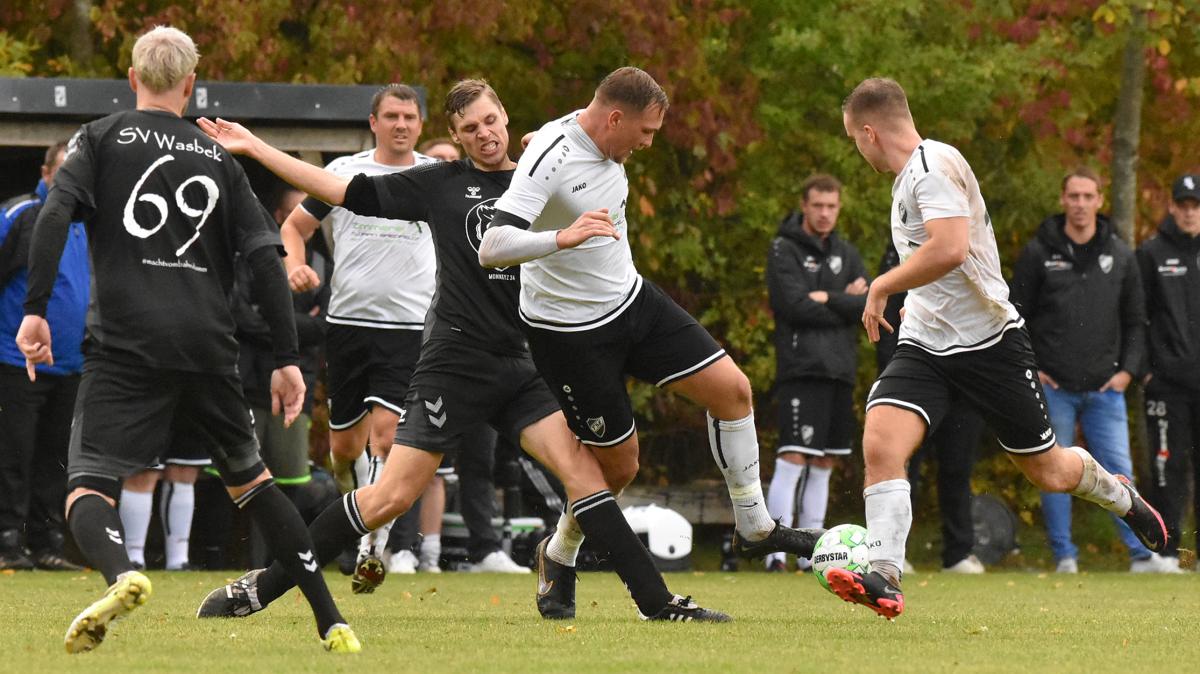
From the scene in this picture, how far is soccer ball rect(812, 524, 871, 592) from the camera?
8258mm

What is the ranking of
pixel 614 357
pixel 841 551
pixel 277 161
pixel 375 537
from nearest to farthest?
1. pixel 277 161
2. pixel 614 357
3. pixel 841 551
4. pixel 375 537

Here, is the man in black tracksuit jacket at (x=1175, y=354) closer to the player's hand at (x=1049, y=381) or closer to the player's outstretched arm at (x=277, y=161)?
the player's hand at (x=1049, y=381)

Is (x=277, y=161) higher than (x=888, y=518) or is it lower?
higher

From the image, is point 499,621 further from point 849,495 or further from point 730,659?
point 849,495

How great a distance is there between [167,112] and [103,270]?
593 mm

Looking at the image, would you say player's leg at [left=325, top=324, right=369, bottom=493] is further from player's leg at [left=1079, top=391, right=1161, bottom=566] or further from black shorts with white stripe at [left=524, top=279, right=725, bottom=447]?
player's leg at [left=1079, top=391, right=1161, bottom=566]

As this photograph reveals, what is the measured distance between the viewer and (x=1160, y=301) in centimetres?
1420

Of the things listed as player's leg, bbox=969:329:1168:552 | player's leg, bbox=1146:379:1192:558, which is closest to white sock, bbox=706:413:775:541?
player's leg, bbox=969:329:1168:552

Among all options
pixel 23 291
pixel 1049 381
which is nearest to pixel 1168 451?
pixel 1049 381

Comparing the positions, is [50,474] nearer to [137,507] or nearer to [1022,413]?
[137,507]

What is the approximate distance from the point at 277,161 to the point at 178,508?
5795 mm

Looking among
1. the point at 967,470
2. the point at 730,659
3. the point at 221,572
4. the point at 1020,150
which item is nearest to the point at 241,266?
the point at 221,572

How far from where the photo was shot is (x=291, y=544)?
687 cm

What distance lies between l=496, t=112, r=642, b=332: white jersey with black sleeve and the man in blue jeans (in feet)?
21.2
